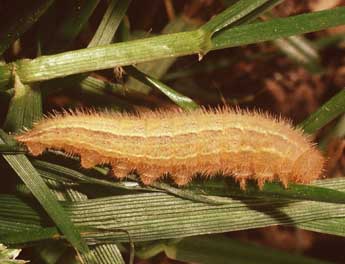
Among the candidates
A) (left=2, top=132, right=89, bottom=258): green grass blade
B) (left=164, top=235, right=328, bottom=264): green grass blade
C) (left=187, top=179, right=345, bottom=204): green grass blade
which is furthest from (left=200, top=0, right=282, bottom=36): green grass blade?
(left=164, top=235, right=328, bottom=264): green grass blade

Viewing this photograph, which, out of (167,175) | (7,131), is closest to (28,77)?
(7,131)

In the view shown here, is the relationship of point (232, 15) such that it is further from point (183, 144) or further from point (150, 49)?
point (183, 144)

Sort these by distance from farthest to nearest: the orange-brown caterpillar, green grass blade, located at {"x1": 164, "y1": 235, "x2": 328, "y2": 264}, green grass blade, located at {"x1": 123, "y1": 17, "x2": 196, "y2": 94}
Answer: green grass blade, located at {"x1": 123, "y1": 17, "x2": 196, "y2": 94}, green grass blade, located at {"x1": 164, "y1": 235, "x2": 328, "y2": 264}, the orange-brown caterpillar

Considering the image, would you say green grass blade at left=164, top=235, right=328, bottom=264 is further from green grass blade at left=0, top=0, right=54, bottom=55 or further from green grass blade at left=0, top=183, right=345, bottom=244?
green grass blade at left=0, top=0, right=54, bottom=55

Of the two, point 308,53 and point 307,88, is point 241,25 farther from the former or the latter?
point 307,88

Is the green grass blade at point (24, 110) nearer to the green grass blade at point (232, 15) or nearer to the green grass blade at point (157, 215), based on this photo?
the green grass blade at point (157, 215)
